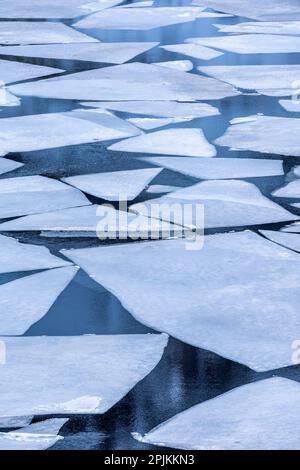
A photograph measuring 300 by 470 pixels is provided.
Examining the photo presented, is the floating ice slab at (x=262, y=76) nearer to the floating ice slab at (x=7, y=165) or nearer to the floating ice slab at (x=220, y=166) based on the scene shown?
the floating ice slab at (x=220, y=166)

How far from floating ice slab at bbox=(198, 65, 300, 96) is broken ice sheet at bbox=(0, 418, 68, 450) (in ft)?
11.3

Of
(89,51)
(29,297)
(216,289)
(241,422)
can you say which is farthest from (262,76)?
(241,422)

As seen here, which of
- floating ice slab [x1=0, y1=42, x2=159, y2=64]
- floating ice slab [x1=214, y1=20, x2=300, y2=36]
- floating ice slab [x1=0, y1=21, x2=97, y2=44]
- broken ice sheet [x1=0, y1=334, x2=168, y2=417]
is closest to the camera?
broken ice sheet [x1=0, y1=334, x2=168, y2=417]

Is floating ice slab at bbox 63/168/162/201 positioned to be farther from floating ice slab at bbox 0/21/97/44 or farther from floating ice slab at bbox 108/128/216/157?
floating ice slab at bbox 0/21/97/44

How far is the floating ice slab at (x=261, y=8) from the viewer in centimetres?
780

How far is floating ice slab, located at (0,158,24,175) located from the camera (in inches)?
161

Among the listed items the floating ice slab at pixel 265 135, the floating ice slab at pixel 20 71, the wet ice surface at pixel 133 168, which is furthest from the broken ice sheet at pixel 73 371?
the floating ice slab at pixel 20 71

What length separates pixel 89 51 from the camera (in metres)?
6.51

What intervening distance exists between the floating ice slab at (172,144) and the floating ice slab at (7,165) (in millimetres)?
434

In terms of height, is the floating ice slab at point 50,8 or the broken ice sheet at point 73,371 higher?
the broken ice sheet at point 73,371

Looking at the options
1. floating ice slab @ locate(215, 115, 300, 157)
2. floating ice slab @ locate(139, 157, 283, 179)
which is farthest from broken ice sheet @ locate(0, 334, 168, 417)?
floating ice slab @ locate(215, 115, 300, 157)

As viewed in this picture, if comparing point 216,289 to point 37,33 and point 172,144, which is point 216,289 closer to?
point 172,144

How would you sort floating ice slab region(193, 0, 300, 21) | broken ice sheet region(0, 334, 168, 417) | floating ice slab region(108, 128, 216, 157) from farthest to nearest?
1. floating ice slab region(193, 0, 300, 21)
2. floating ice slab region(108, 128, 216, 157)
3. broken ice sheet region(0, 334, 168, 417)

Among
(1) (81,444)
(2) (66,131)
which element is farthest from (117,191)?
(1) (81,444)
